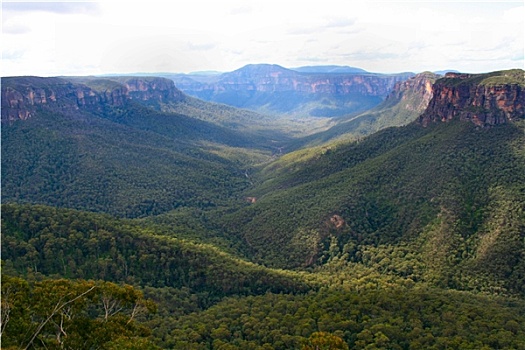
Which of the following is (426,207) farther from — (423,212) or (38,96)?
(38,96)

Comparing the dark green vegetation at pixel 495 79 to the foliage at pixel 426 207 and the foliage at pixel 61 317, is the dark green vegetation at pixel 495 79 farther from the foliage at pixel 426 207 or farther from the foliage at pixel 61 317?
the foliage at pixel 61 317

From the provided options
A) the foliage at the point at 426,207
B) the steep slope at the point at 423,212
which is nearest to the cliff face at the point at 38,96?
the steep slope at the point at 423,212

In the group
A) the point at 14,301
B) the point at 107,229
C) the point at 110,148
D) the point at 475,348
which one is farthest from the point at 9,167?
the point at 475,348

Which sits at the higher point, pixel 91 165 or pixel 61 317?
pixel 61 317

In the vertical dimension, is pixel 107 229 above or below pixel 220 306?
above

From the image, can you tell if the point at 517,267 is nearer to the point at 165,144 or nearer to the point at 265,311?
the point at 265,311

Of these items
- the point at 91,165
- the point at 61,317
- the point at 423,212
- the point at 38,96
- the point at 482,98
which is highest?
the point at 482,98

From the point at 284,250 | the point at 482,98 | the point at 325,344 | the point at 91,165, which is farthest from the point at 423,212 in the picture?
the point at 91,165
